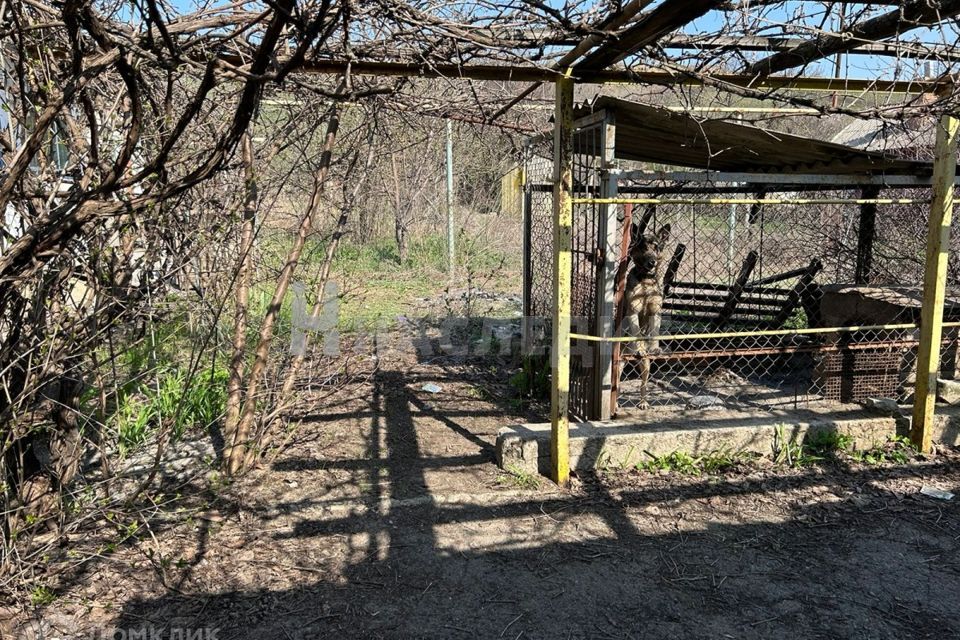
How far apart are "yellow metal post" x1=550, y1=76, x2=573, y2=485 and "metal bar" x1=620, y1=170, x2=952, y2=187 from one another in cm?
61

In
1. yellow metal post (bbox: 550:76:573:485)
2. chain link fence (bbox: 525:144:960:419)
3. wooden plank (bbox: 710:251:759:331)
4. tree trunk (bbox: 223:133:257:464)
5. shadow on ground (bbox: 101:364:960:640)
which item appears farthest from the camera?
wooden plank (bbox: 710:251:759:331)

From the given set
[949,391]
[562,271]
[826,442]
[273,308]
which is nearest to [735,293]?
[949,391]

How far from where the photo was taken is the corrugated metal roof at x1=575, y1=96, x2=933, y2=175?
3.99 metres

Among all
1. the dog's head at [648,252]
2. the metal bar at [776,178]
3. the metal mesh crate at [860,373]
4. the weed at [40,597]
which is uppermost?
the metal bar at [776,178]

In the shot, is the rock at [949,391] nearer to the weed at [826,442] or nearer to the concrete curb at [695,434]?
the concrete curb at [695,434]

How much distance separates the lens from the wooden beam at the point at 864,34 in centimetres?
288

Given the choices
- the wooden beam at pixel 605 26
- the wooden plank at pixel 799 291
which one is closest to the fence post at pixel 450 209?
the wooden plank at pixel 799 291

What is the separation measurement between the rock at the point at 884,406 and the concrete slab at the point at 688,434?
0.15ft

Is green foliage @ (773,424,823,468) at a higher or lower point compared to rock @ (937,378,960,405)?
lower

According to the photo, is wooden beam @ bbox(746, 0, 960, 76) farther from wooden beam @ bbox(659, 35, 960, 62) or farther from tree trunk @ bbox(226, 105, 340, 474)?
tree trunk @ bbox(226, 105, 340, 474)

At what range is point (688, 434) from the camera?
4270mm

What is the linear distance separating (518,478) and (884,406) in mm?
2761

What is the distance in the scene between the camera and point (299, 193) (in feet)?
16.9

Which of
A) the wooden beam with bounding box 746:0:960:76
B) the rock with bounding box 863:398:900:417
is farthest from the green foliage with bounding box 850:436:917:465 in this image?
the wooden beam with bounding box 746:0:960:76
